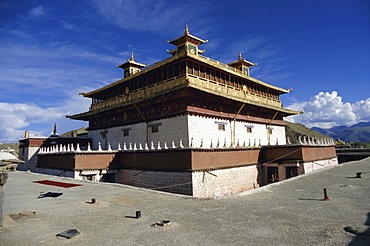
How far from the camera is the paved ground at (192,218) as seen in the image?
242 inches

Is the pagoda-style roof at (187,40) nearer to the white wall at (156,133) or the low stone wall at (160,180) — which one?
the white wall at (156,133)

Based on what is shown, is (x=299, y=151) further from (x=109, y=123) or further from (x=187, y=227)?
(x=109, y=123)

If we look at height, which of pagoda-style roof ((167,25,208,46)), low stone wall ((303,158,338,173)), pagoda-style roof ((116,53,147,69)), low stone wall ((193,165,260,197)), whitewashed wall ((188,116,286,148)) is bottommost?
low stone wall ((193,165,260,197))

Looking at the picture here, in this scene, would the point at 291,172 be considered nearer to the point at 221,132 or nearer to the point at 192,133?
the point at 221,132

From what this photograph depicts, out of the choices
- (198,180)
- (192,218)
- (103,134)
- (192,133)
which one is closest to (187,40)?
(192,133)

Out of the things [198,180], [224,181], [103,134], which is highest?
[103,134]

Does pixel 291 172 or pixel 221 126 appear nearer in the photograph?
pixel 291 172

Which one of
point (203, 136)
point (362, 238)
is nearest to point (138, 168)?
point (203, 136)

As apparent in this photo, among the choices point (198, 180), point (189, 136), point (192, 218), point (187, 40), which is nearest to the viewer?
point (192, 218)

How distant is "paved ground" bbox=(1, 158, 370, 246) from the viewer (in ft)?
20.2

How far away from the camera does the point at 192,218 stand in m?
8.04

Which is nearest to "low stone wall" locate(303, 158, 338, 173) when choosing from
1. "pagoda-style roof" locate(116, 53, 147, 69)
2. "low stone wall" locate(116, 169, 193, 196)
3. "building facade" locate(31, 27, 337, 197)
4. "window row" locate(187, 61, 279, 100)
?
"building facade" locate(31, 27, 337, 197)

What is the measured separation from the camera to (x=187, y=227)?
7.09 meters

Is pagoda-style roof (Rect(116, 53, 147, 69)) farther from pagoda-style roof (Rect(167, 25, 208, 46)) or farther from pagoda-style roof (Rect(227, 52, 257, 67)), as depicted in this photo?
pagoda-style roof (Rect(227, 52, 257, 67))
